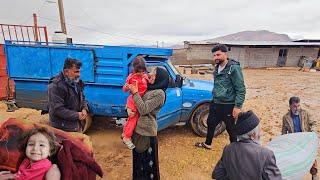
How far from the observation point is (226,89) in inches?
170

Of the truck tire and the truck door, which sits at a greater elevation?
the truck door

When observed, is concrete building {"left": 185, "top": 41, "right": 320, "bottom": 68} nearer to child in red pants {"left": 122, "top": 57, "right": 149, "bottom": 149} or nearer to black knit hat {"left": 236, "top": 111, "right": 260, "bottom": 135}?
child in red pants {"left": 122, "top": 57, "right": 149, "bottom": 149}

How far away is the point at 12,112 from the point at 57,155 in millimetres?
7318

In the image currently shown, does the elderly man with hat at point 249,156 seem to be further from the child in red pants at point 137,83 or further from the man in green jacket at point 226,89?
the man in green jacket at point 226,89

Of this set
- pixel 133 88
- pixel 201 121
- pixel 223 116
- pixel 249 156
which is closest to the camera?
pixel 249 156

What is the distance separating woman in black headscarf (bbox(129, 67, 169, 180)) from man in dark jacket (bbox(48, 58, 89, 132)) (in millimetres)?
751

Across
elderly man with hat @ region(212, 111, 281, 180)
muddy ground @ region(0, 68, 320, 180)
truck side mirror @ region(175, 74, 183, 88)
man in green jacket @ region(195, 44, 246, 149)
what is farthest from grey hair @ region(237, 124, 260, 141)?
truck side mirror @ region(175, 74, 183, 88)

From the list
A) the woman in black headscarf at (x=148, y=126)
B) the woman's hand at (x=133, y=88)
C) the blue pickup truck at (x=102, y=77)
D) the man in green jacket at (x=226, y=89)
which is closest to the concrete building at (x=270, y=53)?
Answer: the blue pickup truck at (x=102, y=77)

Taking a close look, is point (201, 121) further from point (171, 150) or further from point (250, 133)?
point (250, 133)

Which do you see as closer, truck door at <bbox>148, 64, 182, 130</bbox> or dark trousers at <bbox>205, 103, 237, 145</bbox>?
dark trousers at <bbox>205, 103, 237, 145</bbox>

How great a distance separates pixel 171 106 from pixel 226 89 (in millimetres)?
1385

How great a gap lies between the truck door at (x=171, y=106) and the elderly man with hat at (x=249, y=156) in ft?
9.91

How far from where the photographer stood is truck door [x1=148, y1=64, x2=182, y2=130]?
206 inches

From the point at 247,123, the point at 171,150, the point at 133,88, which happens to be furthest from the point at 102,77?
the point at 247,123
